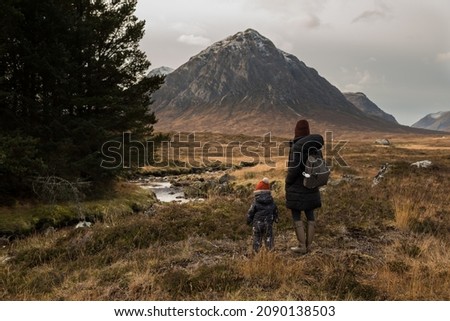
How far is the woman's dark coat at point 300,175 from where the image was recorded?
702 cm

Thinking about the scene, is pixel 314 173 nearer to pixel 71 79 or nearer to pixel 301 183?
pixel 301 183

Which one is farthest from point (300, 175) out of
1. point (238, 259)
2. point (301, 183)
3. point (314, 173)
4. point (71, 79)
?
point (71, 79)

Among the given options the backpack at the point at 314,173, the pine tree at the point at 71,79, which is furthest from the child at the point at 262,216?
the pine tree at the point at 71,79

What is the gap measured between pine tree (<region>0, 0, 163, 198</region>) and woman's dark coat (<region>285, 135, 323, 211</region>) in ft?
32.1

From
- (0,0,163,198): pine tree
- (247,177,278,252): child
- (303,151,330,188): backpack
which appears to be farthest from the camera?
(0,0,163,198): pine tree

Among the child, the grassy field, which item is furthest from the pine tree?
the child

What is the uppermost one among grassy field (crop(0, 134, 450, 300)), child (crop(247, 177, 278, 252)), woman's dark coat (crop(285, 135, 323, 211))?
woman's dark coat (crop(285, 135, 323, 211))

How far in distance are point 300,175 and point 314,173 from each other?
1.18 ft

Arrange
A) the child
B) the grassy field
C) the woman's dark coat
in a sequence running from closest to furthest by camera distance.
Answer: the grassy field → the woman's dark coat → the child

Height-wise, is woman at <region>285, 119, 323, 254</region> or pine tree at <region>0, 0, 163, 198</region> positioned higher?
pine tree at <region>0, 0, 163, 198</region>

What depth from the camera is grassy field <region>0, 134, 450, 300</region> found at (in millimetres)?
5547

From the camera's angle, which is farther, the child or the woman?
the child

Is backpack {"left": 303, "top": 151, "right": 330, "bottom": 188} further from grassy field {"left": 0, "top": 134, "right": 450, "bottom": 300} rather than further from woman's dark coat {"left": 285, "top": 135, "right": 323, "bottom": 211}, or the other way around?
grassy field {"left": 0, "top": 134, "right": 450, "bottom": 300}
